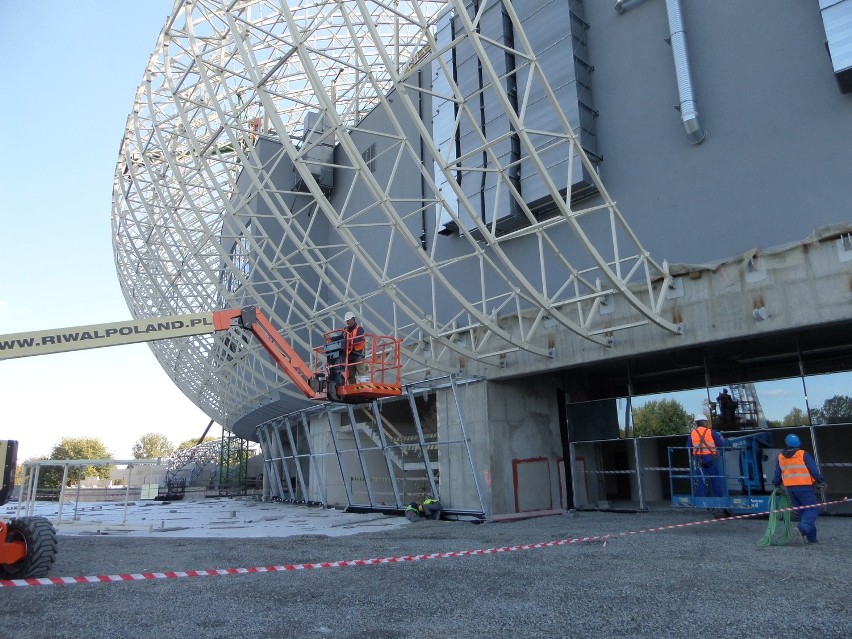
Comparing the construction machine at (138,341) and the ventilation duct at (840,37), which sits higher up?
the ventilation duct at (840,37)

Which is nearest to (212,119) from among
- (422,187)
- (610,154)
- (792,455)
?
(422,187)

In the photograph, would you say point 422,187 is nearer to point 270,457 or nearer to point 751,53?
point 751,53

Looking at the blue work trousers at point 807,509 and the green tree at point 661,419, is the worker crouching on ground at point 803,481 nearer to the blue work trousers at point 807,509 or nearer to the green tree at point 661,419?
the blue work trousers at point 807,509

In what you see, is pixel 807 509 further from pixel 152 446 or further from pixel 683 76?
pixel 152 446

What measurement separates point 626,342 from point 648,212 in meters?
4.37

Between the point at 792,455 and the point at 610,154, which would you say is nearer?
the point at 792,455

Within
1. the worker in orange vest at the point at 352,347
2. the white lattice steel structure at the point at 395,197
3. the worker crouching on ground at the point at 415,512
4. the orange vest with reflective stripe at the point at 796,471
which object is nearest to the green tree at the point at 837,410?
the white lattice steel structure at the point at 395,197

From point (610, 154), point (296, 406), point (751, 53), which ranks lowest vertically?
point (296, 406)

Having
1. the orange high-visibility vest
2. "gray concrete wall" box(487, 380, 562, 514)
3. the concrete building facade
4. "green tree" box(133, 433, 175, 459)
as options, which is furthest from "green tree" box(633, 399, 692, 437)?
"green tree" box(133, 433, 175, 459)

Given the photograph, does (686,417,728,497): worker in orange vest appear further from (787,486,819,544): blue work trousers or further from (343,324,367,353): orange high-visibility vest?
(343,324,367,353): orange high-visibility vest

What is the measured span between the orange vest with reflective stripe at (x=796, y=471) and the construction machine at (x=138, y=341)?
6696 mm

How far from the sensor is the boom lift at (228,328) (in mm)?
10492

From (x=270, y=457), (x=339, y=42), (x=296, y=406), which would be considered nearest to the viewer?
(x=296, y=406)

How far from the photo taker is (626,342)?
588 inches
